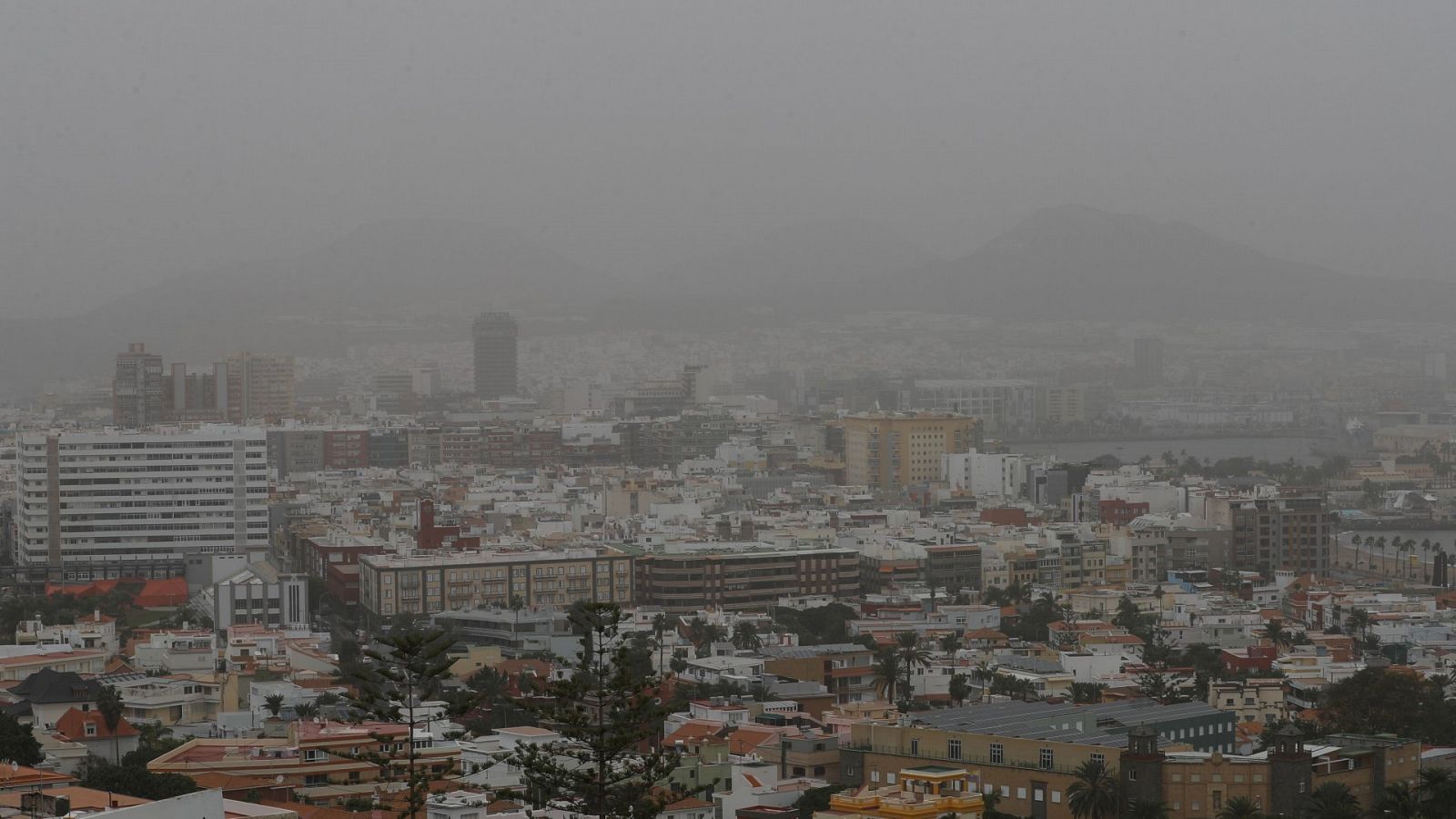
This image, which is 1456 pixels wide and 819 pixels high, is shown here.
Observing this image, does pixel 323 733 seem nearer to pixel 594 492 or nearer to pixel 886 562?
pixel 886 562

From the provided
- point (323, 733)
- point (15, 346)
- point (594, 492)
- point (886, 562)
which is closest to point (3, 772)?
point (323, 733)

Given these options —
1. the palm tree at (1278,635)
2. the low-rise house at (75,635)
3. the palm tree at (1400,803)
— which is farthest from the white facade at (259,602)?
the palm tree at (1400,803)

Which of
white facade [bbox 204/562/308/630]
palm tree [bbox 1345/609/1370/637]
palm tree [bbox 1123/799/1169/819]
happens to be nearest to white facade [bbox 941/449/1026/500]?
palm tree [bbox 1345/609/1370/637]

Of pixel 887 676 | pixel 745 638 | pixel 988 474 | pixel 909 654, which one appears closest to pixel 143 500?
pixel 745 638

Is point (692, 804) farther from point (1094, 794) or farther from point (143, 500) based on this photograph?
point (143, 500)

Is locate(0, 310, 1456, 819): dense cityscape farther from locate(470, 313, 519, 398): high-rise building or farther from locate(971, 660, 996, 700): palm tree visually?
locate(470, 313, 519, 398): high-rise building

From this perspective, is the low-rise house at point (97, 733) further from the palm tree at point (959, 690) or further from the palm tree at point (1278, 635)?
the palm tree at point (1278, 635)
